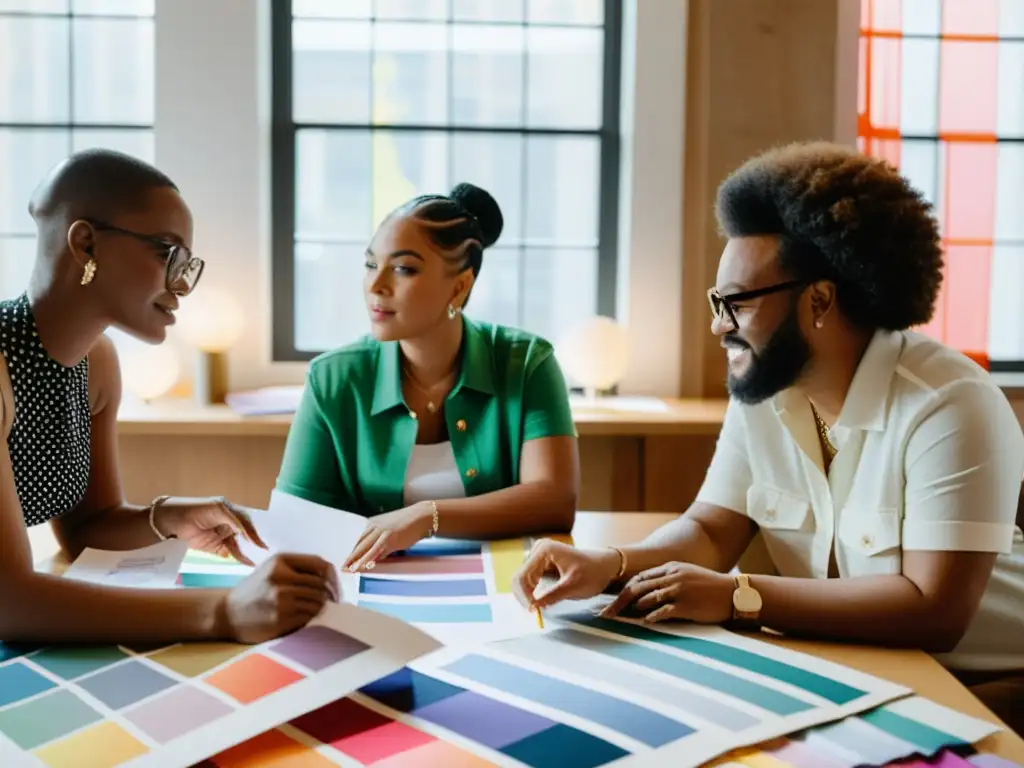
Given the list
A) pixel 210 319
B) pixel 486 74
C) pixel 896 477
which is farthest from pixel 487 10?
pixel 896 477

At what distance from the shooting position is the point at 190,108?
3219 millimetres

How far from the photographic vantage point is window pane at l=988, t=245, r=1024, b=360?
3.67 meters

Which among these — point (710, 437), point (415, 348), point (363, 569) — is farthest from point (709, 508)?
point (710, 437)

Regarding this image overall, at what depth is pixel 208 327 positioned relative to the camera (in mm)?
3143

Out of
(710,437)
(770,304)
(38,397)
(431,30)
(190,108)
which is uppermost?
(431,30)

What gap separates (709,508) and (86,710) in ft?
3.21

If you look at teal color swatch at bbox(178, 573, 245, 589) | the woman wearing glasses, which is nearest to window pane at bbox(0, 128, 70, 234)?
the woman wearing glasses

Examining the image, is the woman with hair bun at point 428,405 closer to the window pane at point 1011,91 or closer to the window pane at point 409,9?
the window pane at point 409,9

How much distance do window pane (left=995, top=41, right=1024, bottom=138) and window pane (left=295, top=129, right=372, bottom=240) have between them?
2210mm

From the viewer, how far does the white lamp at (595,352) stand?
3.19 meters

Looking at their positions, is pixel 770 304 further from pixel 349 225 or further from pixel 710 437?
pixel 349 225

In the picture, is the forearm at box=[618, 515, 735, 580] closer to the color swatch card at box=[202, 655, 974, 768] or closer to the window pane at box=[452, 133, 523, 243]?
the color swatch card at box=[202, 655, 974, 768]

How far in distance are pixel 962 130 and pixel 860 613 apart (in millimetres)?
2718

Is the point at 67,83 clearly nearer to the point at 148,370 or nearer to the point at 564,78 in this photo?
the point at 148,370
